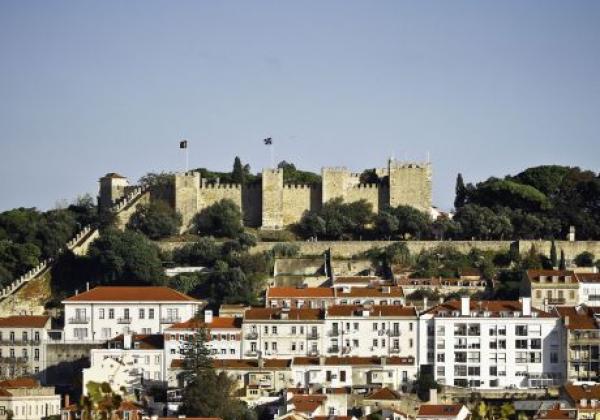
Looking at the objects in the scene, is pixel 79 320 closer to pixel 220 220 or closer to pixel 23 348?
pixel 23 348

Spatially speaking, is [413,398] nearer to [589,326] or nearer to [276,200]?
[589,326]

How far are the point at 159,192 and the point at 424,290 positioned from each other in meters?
17.9

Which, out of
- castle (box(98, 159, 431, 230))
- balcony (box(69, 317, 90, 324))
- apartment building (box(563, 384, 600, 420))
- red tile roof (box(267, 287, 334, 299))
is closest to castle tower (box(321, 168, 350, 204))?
castle (box(98, 159, 431, 230))

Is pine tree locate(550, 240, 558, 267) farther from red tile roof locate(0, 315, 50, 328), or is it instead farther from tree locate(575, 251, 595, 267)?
red tile roof locate(0, 315, 50, 328)

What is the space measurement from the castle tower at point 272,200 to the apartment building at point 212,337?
18.1m

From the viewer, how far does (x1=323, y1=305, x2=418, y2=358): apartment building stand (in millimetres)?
63656

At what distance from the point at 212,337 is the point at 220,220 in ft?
59.5

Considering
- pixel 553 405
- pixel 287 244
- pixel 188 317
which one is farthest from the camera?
pixel 287 244

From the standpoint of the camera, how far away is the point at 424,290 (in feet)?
234

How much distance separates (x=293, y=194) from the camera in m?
83.4

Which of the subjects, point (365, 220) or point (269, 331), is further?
point (365, 220)

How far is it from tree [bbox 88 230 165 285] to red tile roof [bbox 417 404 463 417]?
67.6 feet

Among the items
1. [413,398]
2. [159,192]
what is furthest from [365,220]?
[413,398]

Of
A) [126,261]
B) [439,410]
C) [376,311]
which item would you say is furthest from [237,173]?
[439,410]
